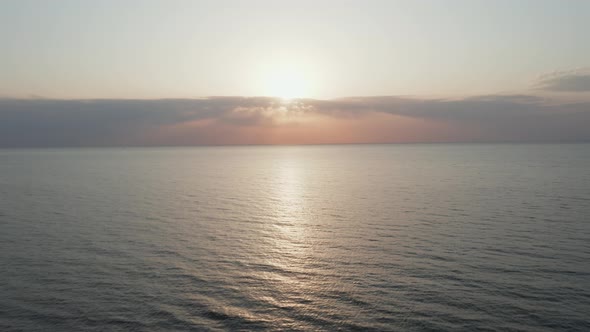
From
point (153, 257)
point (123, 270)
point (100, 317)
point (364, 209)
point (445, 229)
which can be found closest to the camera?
point (100, 317)

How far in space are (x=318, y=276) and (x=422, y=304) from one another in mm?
10862

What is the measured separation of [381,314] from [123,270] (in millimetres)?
26152

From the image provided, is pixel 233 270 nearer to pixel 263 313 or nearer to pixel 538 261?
pixel 263 313

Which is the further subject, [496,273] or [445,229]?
[445,229]

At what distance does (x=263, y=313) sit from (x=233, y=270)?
1078cm

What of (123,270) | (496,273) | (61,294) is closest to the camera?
(61,294)

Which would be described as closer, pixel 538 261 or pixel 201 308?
pixel 201 308

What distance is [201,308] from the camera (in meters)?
32.2

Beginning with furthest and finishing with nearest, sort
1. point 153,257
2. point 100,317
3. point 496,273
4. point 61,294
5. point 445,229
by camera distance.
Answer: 1. point 445,229
2. point 153,257
3. point 496,273
4. point 61,294
5. point 100,317

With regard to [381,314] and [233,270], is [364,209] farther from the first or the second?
[381,314]

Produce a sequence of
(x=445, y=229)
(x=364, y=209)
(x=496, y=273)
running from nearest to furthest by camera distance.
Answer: (x=496, y=273)
(x=445, y=229)
(x=364, y=209)

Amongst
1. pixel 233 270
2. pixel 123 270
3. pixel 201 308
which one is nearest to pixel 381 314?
pixel 201 308

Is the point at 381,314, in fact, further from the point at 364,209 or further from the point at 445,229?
the point at 364,209

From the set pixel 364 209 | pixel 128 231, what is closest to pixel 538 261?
pixel 364 209
